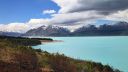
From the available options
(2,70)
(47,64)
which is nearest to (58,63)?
(47,64)

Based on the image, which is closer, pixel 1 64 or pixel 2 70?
pixel 2 70

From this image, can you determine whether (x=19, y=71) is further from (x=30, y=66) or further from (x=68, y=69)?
(x=68, y=69)

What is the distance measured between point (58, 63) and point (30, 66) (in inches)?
116

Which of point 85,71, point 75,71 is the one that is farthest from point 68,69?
point 85,71

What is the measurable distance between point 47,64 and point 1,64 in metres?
3.85

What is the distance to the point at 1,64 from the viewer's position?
15.5 m

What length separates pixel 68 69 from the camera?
Answer: 1780 centimetres

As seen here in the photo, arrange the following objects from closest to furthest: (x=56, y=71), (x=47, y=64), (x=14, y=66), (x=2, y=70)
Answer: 1. (x=2, y=70)
2. (x=14, y=66)
3. (x=56, y=71)
4. (x=47, y=64)

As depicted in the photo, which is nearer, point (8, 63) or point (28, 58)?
point (8, 63)

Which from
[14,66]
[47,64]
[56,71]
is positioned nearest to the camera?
[14,66]

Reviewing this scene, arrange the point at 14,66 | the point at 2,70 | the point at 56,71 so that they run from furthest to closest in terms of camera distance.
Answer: the point at 56,71
the point at 14,66
the point at 2,70

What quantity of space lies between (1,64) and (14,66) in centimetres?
77

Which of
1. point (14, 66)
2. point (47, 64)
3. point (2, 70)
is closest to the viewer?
point (2, 70)

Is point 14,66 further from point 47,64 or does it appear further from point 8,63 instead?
point 47,64
